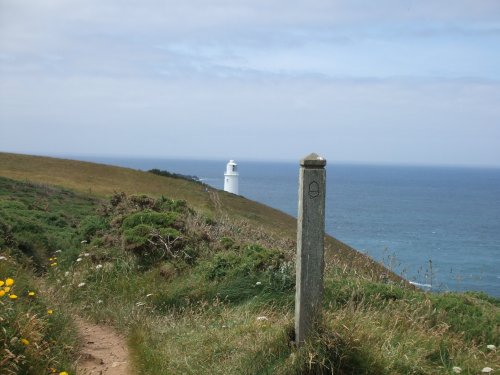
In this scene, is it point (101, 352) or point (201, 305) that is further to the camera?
point (201, 305)

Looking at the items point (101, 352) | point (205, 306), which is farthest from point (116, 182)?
point (101, 352)

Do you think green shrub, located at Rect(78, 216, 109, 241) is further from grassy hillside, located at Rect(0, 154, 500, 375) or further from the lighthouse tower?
the lighthouse tower

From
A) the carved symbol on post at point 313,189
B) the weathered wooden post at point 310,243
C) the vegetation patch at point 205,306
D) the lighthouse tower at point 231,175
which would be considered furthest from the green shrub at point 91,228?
the lighthouse tower at point 231,175

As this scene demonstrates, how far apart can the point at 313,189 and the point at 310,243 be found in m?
0.52

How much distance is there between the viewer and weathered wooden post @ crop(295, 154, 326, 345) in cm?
585

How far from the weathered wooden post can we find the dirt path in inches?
77.5

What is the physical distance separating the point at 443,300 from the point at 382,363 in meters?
3.49

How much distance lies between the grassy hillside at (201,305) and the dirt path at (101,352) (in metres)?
0.18

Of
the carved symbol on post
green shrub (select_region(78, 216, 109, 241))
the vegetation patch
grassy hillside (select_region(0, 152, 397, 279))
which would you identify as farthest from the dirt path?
grassy hillside (select_region(0, 152, 397, 279))

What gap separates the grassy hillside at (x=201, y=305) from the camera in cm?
571

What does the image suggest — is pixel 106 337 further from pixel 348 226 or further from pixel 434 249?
pixel 348 226

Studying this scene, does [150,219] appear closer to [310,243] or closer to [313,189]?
[310,243]

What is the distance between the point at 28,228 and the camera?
1274 cm

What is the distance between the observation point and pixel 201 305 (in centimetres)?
841
